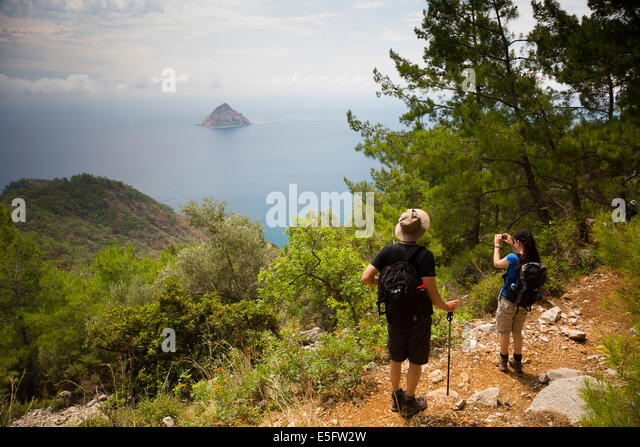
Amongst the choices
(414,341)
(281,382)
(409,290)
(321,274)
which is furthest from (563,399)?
(321,274)

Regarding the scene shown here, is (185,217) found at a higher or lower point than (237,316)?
higher

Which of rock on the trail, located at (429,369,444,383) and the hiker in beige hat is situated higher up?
the hiker in beige hat

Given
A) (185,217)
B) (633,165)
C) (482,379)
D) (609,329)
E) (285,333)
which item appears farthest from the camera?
(185,217)

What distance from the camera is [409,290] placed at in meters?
2.81

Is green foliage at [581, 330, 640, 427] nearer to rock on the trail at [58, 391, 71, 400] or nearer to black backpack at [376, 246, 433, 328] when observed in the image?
black backpack at [376, 246, 433, 328]

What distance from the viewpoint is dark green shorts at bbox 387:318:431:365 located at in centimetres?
302

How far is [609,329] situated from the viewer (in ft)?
16.6

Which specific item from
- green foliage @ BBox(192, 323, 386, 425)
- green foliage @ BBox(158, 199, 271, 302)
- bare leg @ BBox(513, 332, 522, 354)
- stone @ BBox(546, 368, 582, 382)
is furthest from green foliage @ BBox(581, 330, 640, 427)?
green foliage @ BBox(158, 199, 271, 302)

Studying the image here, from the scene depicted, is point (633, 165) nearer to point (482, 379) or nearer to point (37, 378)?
point (482, 379)

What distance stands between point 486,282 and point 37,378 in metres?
23.8

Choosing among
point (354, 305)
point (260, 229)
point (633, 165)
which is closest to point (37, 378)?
point (260, 229)

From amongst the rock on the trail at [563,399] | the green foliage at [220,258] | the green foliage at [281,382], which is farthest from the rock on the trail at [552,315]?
the green foliage at [220,258]

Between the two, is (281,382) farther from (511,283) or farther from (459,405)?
(511,283)

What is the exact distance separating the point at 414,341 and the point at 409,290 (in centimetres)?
58
